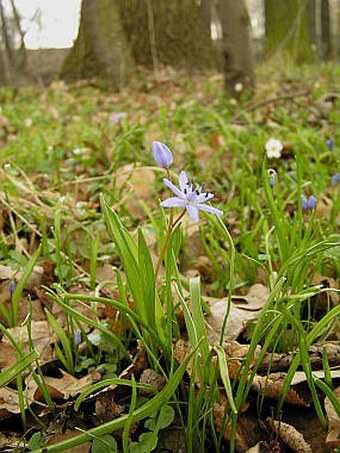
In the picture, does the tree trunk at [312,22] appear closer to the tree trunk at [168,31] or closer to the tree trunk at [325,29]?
the tree trunk at [325,29]

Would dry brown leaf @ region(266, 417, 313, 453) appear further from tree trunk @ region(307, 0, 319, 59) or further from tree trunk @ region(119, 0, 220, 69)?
tree trunk @ region(307, 0, 319, 59)

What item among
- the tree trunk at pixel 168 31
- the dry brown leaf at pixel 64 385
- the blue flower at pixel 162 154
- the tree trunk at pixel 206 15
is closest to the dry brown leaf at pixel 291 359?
the dry brown leaf at pixel 64 385

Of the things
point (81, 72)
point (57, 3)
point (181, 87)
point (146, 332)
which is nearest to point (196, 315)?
point (146, 332)

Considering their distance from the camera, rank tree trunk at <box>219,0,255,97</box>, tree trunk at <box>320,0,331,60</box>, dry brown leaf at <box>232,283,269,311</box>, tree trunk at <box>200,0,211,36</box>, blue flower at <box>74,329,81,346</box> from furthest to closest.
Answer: tree trunk at <box>320,0,331,60</box> < tree trunk at <box>200,0,211,36</box> < tree trunk at <box>219,0,255,97</box> < dry brown leaf at <box>232,283,269,311</box> < blue flower at <box>74,329,81,346</box>

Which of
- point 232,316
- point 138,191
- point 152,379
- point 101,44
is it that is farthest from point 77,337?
point 101,44

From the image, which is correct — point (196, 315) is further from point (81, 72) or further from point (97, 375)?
point (81, 72)

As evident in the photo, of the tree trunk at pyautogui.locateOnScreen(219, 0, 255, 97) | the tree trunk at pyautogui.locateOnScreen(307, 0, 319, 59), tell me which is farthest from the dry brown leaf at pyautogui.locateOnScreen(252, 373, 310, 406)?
the tree trunk at pyautogui.locateOnScreen(307, 0, 319, 59)
